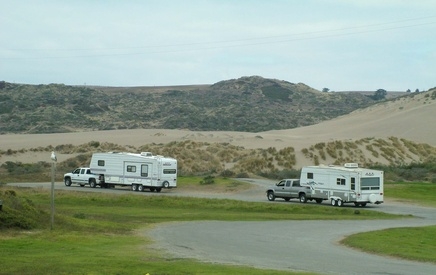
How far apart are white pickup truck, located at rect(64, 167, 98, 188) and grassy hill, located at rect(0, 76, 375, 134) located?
227 ft

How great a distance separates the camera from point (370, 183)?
56188 millimetres

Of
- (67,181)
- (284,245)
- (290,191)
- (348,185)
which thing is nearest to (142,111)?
(67,181)

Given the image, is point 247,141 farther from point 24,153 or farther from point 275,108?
point 275,108

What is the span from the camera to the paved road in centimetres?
2515


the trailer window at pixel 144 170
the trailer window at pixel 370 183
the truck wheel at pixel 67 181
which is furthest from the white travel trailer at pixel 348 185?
the truck wheel at pixel 67 181

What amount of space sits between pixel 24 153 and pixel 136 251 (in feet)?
254

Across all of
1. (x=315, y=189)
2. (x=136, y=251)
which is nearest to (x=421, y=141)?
(x=315, y=189)

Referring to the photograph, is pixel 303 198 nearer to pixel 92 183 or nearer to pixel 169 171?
pixel 169 171

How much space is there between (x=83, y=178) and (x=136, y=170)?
593 cm

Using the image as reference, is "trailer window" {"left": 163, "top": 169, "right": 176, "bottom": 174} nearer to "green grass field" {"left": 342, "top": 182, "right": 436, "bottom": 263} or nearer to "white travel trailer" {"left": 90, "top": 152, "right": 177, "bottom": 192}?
"white travel trailer" {"left": 90, "top": 152, "right": 177, "bottom": 192}

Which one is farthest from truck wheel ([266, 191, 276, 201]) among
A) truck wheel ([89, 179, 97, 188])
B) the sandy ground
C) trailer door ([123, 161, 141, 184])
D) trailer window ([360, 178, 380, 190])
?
the sandy ground

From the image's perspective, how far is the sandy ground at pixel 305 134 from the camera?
367 ft

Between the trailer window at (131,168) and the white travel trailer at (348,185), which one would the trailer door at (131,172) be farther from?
the white travel trailer at (348,185)

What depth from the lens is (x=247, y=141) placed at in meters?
115
